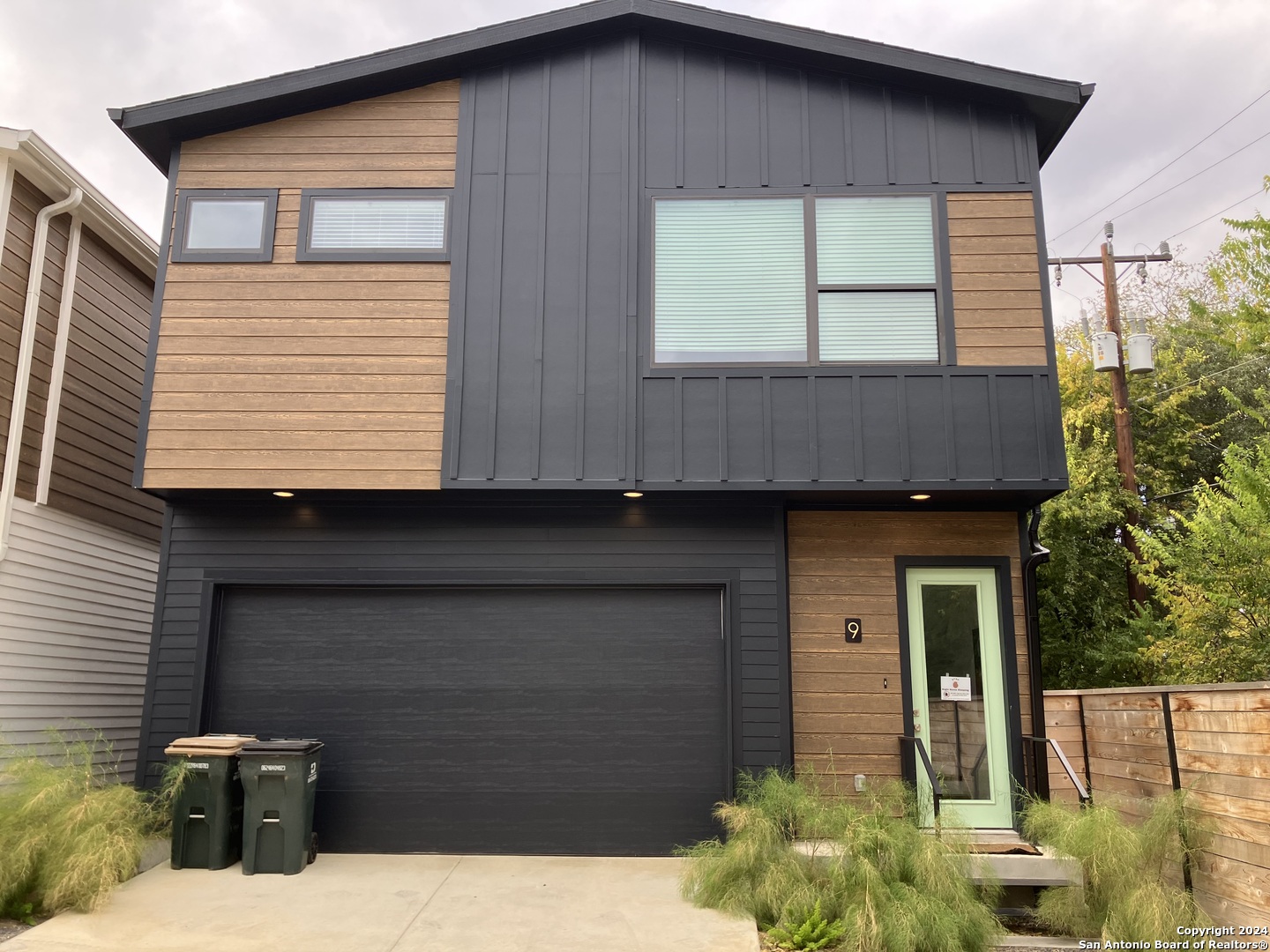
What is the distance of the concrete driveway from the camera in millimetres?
4961

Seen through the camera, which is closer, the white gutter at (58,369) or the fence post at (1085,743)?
the fence post at (1085,743)

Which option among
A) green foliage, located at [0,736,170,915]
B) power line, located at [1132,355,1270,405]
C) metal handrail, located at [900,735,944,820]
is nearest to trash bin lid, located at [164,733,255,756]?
green foliage, located at [0,736,170,915]

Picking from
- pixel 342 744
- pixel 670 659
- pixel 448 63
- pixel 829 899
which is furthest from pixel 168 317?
pixel 829 899

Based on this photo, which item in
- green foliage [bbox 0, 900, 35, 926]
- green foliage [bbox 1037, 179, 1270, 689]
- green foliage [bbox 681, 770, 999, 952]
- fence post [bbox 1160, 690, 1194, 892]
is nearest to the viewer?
green foliage [bbox 681, 770, 999, 952]

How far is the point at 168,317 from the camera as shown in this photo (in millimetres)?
7234

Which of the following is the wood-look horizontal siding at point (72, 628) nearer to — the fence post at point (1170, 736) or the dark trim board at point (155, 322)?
the dark trim board at point (155, 322)

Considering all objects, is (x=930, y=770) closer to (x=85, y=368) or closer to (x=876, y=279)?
(x=876, y=279)

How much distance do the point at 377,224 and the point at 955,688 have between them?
5.91 meters

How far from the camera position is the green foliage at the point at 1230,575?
7559mm

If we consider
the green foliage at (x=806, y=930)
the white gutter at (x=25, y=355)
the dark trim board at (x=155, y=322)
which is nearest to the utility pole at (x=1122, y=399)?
the green foliage at (x=806, y=930)

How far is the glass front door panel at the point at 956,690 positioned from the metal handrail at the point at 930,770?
0.15 metres

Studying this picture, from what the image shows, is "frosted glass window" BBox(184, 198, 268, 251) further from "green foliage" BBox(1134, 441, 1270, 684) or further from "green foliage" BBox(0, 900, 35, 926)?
"green foliage" BBox(1134, 441, 1270, 684)

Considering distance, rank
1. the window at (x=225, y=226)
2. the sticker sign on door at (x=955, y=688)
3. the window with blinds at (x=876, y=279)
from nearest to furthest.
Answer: the sticker sign on door at (x=955, y=688)
the window with blinds at (x=876, y=279)
the window at (x=225, y=226)

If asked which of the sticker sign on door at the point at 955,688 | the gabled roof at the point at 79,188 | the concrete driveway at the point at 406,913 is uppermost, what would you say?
the gabled roof at the point at 79,188
